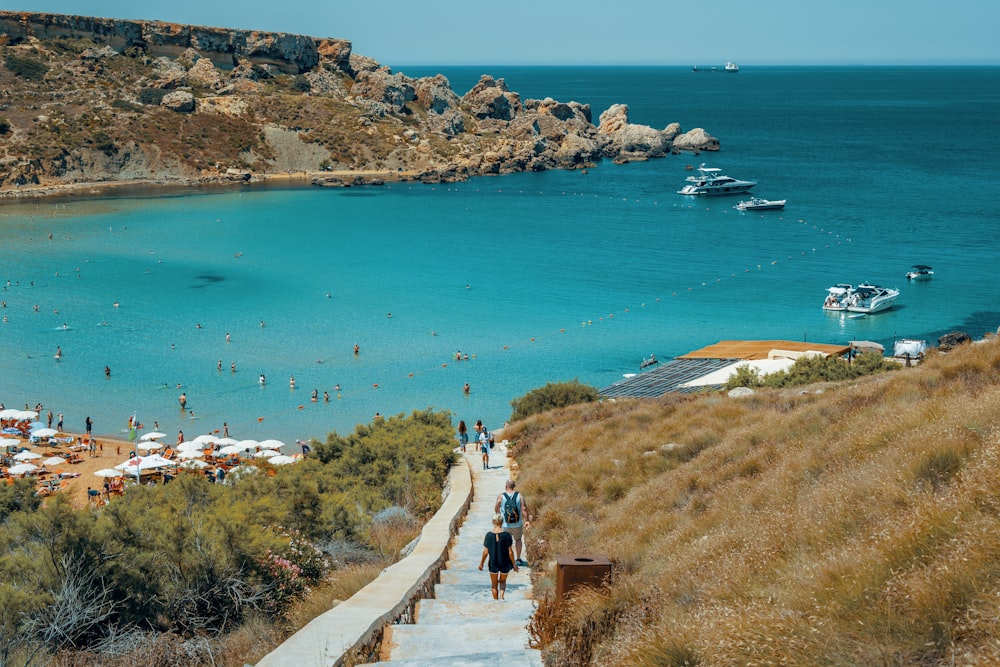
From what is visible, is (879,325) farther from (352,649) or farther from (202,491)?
(352,649)

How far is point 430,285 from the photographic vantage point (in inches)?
2021

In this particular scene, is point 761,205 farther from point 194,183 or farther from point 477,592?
point 477,592

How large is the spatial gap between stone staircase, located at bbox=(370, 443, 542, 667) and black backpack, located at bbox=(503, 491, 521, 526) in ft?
1.83

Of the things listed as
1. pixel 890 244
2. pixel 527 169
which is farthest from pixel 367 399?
pixel 527 169

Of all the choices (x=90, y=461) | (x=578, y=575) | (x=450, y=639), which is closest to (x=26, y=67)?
(x=90, y=461)

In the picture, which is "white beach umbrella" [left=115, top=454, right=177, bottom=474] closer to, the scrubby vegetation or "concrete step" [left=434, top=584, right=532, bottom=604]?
the scrubby vegetation

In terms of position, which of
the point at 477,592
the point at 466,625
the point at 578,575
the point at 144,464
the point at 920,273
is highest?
the point at 578,575

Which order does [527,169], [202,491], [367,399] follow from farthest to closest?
[527,169] < [367,399] < [202,491]

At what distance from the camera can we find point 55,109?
95250 mm

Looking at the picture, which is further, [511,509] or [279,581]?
[511,509]

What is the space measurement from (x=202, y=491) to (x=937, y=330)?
35743 millimetres

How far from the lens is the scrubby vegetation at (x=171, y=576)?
6770 mm

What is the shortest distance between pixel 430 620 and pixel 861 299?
130 ft

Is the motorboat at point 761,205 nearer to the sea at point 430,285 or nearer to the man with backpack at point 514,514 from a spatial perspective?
the sea at point 430,285
